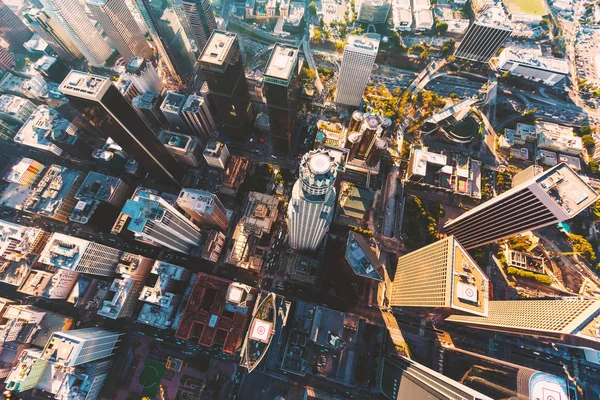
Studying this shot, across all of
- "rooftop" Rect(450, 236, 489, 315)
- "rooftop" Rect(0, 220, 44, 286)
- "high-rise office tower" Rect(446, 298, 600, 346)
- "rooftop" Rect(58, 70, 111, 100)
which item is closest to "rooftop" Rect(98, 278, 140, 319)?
"rooftop" Rect(0, 220, 44, 286)

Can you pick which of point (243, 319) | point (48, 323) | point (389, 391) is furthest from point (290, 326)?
point (48, 323)

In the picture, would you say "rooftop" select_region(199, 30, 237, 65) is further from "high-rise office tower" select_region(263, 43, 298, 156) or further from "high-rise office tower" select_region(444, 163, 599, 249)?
"high-rise office tower" select_region(444, 163, 599, 249)

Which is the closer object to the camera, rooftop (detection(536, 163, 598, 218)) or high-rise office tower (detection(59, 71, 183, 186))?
rooftop (detection(536, 163, 598, 218))

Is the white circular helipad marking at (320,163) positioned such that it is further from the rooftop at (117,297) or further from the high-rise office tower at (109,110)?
the rooftop at (117,297)

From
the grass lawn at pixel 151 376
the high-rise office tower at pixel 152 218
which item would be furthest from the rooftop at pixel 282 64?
the grass lawn at pixel 151 376

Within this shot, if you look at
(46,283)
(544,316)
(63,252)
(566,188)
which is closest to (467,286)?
(544,316)

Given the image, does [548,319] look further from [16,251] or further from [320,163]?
[16,251]
